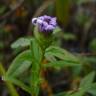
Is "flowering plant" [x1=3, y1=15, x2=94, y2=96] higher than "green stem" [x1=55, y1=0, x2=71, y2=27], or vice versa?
"green stem" [x1=55, y1=0, x2=71, y2=27]

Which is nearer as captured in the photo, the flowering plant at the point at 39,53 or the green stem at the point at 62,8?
the flowering plant at the point at 39,53

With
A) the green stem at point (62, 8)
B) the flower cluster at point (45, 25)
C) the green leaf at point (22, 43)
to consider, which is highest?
the green stem at point (62, 8)

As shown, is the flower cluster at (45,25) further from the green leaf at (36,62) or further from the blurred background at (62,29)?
the blurred background at (62,29)

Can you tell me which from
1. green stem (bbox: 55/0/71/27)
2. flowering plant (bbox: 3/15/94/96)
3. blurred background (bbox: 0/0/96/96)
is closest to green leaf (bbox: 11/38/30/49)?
flowering plant (bbox: 3/15/94/96)

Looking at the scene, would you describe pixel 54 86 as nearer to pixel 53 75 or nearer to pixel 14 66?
pixel 53 75

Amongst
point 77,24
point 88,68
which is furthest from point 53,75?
point 77,24

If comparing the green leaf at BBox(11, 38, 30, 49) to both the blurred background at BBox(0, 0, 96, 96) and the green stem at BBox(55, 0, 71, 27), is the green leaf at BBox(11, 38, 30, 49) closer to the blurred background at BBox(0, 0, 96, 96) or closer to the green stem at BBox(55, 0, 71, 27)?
the blurred background at BBox(0, 0, 96, 96)

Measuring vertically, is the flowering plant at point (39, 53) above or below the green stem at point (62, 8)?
below

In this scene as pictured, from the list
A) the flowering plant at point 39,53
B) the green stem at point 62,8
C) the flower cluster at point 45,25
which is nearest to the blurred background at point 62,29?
the green stem at point 62,8
